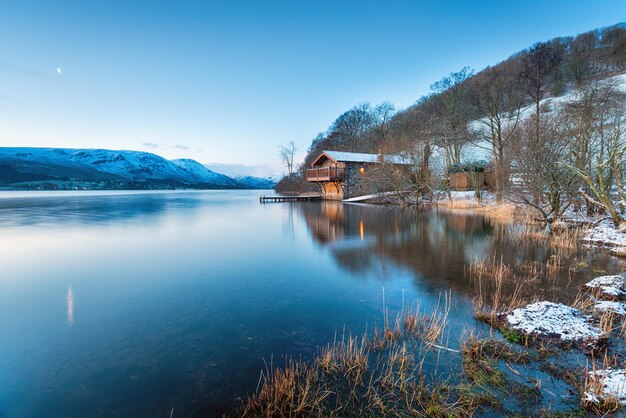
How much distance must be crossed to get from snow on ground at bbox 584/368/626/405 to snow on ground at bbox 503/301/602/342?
3.33 feet

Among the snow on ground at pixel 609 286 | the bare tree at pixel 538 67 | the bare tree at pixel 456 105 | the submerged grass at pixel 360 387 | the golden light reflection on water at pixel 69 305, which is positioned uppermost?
the bare tree at pixel 538 67

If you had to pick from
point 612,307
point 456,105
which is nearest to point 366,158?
point 456,105

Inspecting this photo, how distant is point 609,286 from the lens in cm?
673

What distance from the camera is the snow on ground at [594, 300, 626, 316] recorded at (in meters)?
5.51

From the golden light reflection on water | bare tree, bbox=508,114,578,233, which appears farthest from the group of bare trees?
Answer: the golden light reflection on water

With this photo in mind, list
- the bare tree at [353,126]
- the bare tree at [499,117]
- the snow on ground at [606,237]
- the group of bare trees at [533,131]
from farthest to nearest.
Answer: the bare tree at [353,126], the bare tree at [499,117], the group of bare trees at [533,131], the snow on ground at [606,237]

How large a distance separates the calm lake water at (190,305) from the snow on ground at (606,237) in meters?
1.86

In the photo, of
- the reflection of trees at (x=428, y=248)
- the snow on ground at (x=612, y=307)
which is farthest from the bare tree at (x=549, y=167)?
the snow on ground at (x=612, y=307)

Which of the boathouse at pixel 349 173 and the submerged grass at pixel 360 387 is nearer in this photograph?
the submerged grass at pixel 360 387

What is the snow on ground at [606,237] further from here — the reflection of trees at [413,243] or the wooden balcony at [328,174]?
the wooden balcony at [328,174]

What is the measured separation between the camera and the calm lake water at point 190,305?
12.3 ft

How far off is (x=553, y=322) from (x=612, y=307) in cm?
→ 179

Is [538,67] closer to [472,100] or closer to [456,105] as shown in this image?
[472,100]

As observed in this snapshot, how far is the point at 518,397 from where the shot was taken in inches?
137
